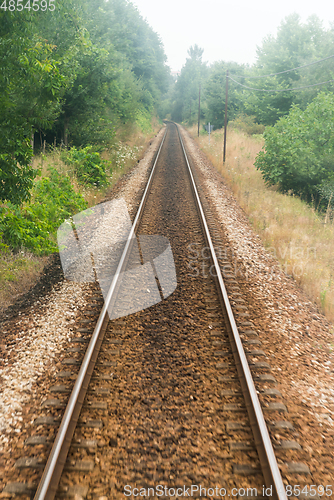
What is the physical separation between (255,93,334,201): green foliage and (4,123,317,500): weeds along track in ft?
32.2

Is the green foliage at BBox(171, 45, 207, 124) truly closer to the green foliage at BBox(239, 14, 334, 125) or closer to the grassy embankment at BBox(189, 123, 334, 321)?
the green foliage at BBox(239, 14, 334, 125)

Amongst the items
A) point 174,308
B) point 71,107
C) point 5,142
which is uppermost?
point 71,107

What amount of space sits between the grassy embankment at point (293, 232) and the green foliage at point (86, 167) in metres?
5.34

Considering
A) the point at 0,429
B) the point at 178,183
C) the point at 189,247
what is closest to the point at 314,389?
the point at 0,429

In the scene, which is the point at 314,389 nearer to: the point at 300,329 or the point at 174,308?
the point at 300,329

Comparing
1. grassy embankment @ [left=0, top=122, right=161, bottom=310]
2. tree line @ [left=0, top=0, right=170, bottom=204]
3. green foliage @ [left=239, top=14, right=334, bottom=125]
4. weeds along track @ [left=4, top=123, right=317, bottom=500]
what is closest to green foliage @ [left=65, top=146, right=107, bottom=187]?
grassy embankment @ [left=0, top=122, right=161, bottom=310]

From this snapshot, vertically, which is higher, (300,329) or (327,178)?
(327,178)

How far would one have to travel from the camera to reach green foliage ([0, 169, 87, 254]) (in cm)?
629

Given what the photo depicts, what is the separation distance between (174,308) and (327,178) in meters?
11.0

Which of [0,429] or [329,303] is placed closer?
[0,429]

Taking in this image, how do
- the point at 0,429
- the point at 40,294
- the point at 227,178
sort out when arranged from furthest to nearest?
1. the point at 227,178
2. the point at 40,294
3. the point at 0,429

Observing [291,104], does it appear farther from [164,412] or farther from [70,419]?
[70,419]

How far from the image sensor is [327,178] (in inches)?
502

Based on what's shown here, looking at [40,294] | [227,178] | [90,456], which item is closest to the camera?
[90,456]
